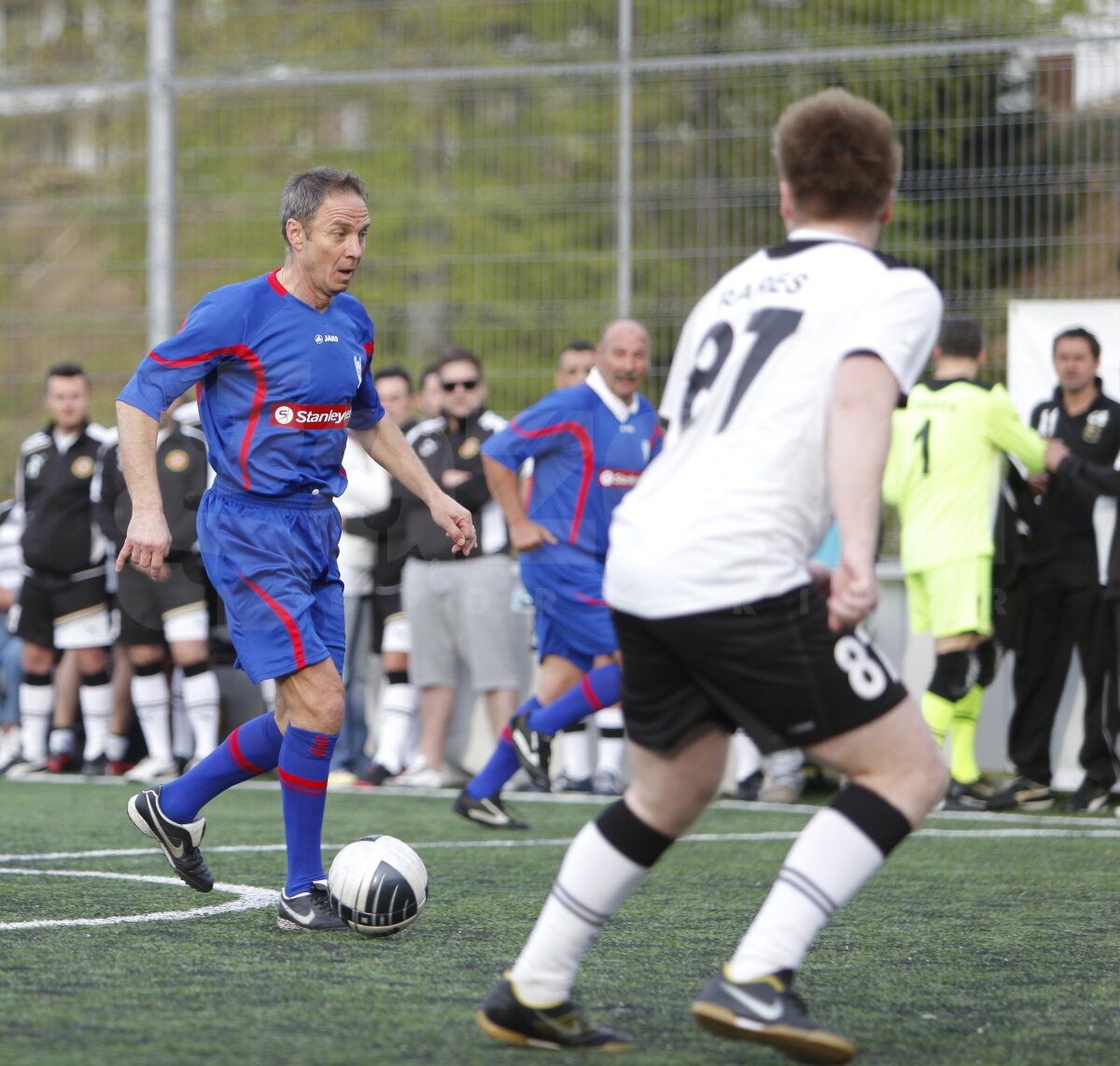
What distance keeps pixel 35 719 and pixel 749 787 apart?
15.5 feet

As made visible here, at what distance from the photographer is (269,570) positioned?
539 cm

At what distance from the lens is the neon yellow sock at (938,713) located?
9391 mm

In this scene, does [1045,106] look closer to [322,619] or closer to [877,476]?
[322,619]

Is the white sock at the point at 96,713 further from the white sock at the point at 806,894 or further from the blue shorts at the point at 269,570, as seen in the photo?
the white sock at the point at 806,894

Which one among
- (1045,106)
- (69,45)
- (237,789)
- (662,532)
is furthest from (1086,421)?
(69,45)

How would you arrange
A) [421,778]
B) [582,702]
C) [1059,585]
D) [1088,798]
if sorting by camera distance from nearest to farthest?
[582,702]
[1088,798]
[1059,585]
[421,778]

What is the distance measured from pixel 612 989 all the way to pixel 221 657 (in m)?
8.19

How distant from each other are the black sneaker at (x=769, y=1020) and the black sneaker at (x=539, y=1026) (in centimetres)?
33

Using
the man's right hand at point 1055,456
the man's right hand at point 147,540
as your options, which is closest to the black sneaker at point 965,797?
the man's right hand at point 1055,456

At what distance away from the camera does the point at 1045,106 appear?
10.9 meters

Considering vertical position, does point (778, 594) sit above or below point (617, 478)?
above

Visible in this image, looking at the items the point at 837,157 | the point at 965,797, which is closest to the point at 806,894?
the point at 837,157

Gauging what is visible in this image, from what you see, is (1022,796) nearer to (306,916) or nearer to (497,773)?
(497,773)

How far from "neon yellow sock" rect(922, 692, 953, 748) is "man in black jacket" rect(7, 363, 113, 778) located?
5155 millimetres
